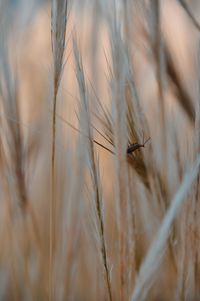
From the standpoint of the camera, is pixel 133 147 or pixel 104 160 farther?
pixel 104 160

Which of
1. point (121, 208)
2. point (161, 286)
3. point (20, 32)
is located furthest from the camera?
point (20, 32)

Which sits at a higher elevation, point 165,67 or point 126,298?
point 165,67

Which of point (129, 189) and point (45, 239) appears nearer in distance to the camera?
point (129, 189)

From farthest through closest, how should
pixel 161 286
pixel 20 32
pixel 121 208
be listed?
pixel 20 32 < pixel 161 286 < pixel 121 208

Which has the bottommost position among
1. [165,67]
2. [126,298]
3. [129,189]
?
[126,298]

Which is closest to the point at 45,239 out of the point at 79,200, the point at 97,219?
the point at 79,200

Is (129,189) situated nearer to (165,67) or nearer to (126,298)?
(126,298)
